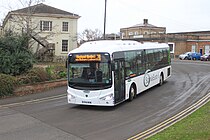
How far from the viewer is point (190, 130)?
900 cm

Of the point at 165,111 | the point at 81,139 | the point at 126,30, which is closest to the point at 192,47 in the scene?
the point at 126,30

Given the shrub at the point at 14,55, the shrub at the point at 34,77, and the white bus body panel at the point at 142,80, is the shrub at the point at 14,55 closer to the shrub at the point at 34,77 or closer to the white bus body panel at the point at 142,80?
the shrub at the point at 34,77

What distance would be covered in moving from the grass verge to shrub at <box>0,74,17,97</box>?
1069 centimetres

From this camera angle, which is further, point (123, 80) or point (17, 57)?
point (17, 57)

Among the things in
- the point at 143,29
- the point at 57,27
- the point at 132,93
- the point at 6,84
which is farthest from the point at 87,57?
the point at 143,29

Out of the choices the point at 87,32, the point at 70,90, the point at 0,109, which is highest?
the point at 87,32

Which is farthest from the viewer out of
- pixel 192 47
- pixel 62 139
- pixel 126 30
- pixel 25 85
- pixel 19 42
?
pixel 126 30

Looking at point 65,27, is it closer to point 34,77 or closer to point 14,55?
point 14,55

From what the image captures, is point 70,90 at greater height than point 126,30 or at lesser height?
lesser

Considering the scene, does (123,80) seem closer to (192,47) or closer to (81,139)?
(81,139)

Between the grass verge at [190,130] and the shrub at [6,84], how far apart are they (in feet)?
35.1

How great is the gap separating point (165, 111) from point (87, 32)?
5628 centimetres

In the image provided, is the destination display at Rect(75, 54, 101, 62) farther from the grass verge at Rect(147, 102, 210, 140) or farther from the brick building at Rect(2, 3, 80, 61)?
the brick building at Rect(2, 3, 80, 61)

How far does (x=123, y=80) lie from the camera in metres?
14.1
